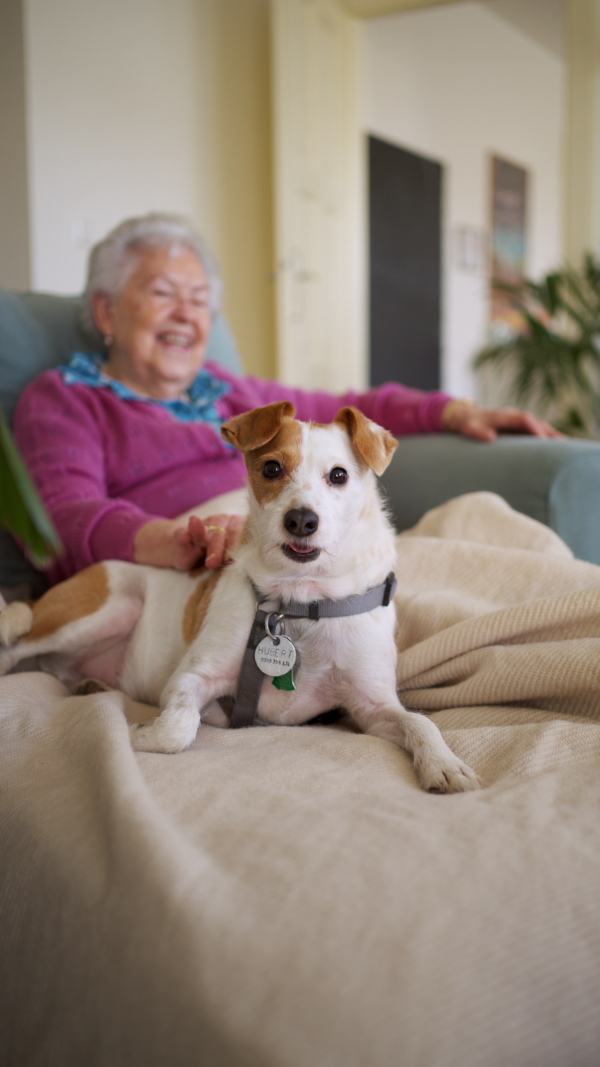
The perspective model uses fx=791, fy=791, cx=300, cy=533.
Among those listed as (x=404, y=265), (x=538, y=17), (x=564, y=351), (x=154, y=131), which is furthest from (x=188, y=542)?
(x=538, y=17)

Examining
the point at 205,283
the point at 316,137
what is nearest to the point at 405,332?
the point at 316,137

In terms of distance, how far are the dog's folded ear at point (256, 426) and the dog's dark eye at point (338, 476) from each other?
0.34ft

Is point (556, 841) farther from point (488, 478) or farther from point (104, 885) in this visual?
point (488, 478)

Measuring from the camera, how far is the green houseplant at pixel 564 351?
4.01m

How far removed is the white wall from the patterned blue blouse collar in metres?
4.47

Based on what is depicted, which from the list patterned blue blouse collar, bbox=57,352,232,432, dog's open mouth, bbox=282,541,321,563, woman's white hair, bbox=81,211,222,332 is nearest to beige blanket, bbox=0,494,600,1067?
dog's open mouth, bbox=282,541,321,563

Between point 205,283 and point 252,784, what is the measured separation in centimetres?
137

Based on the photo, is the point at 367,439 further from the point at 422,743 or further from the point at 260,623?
the point at 422,743

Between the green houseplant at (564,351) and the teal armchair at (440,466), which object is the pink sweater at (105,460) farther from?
the green houseplant at (564,351)

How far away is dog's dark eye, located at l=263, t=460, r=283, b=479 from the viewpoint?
1.16m

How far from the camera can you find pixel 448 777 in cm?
92

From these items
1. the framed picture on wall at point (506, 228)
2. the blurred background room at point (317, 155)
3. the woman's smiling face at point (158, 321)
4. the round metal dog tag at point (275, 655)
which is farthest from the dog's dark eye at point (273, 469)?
the framed picture on wall at point (506, 228)

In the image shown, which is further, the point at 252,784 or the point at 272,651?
the point at 272,651

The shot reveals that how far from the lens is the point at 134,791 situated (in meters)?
0.81
